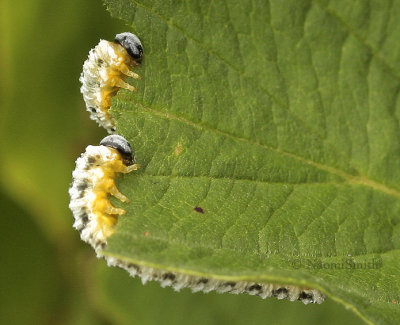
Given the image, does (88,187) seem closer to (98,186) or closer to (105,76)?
(98,186)

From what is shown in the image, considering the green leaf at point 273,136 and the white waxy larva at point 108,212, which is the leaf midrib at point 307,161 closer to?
the green leaf at point 273,136

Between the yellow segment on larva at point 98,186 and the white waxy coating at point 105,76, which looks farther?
the white waxy coating at point 105,76

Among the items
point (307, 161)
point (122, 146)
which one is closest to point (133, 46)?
point (122, 146)

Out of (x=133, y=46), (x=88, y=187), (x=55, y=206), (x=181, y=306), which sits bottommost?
(x=181, y=306)

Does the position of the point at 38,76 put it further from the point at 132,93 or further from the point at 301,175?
the point at 301,175

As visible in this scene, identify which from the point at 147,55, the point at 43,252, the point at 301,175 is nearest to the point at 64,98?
the point at 43,252

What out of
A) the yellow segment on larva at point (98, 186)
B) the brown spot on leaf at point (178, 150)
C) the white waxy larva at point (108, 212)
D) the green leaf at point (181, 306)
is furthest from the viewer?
the green leaf at point (181, 306)

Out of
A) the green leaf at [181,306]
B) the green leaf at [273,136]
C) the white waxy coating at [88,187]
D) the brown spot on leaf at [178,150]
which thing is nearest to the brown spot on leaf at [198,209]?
the green leaf at [273,136]
